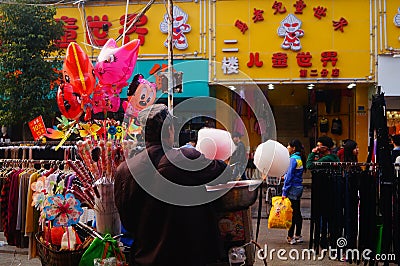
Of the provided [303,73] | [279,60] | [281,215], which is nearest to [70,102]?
[281,215]

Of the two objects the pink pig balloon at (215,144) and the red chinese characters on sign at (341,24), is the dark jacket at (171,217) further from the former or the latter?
the red chinese characters on sign at (341,24)

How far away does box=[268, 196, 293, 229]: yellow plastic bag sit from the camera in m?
7.30

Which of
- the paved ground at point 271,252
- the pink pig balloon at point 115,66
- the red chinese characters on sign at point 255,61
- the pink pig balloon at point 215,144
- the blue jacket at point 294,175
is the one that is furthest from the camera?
the red chinese characters on sign at point 255,61

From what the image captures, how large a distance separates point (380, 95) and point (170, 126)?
397 centimetres

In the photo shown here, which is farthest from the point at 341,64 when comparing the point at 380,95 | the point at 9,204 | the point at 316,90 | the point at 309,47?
the point at 9,204

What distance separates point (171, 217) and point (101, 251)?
3.00 ft

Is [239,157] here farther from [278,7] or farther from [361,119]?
[361,119]

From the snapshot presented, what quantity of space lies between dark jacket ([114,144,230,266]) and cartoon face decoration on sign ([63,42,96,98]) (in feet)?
6.61

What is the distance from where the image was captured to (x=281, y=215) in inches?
287

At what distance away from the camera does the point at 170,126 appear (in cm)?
320

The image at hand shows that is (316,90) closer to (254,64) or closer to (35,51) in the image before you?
(254,64)

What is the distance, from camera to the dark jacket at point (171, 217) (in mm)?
3043

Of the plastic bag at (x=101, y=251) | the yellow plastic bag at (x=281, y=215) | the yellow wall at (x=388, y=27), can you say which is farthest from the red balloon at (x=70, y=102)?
the yellow wall at (x=388, y=27)

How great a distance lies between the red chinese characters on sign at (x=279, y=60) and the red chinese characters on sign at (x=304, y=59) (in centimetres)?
38
